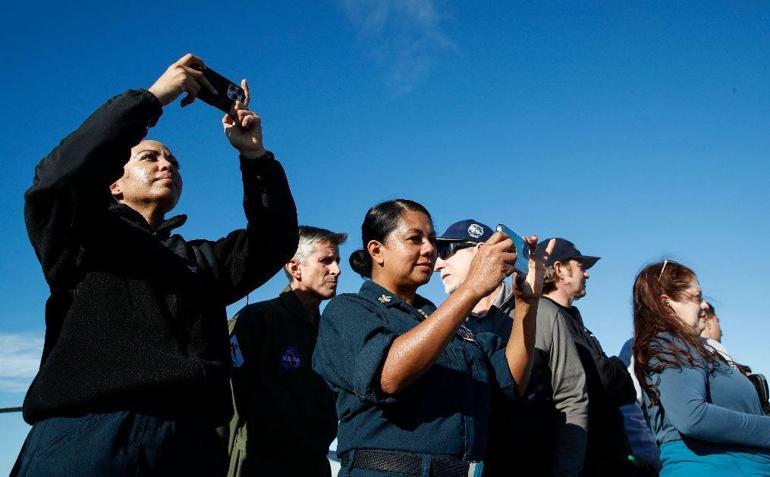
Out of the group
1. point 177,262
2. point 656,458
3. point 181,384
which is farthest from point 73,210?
point 656,458

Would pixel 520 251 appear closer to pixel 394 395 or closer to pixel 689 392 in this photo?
pixel 394 395

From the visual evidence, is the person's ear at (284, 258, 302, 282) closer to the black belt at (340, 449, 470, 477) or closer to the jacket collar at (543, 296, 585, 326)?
the jacket collar at (543, 296, 585, 326)

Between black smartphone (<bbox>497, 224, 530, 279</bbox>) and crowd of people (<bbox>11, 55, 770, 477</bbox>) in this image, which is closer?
crowd of people (<bbox>11, 55, 770, 477</bbox>)

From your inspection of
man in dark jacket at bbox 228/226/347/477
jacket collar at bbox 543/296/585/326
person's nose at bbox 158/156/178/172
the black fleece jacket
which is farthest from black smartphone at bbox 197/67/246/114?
jacket collar at bbox 543/296/585/326

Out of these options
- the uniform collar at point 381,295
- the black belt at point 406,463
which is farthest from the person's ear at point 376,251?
the black belt at point 406,463

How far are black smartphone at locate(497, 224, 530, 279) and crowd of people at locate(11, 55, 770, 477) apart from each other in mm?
52

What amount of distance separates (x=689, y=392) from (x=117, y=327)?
112 inches

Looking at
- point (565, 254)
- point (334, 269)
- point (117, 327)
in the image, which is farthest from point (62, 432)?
point (565, 254)

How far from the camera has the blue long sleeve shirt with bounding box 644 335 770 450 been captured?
3.42m

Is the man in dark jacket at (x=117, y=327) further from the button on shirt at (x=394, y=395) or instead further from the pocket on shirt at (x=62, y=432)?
the button on shirt at (x=394, y=395)

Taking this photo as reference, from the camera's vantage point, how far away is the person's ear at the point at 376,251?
3.14 metres

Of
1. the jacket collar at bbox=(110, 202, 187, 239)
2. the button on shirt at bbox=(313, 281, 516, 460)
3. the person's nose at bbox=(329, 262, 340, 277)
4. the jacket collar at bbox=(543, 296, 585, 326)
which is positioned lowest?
the button on shirt at bbox=(313, 281, 516, 460)

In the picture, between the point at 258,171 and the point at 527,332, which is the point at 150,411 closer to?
the point at 258,171

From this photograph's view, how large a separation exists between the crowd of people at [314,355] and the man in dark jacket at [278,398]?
0.04ft
